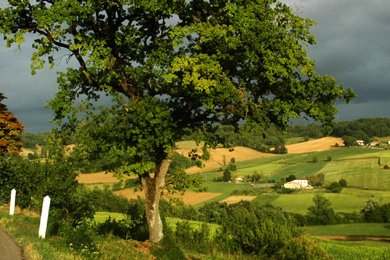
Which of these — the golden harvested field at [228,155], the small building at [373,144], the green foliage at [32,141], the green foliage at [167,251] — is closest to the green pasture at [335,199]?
the golden harvested field at [228,155]

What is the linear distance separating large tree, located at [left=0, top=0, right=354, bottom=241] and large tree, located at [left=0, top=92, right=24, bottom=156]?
105ft

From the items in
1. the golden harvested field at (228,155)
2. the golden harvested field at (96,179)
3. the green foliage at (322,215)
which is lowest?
the green foliage at (322,215)

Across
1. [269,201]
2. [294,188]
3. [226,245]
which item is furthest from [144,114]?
[294,188]

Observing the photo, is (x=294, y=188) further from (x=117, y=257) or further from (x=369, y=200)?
(x=117, y=257)

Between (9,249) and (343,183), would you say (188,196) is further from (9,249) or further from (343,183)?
(9,249)

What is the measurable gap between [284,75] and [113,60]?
7.53m

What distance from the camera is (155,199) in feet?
58.1

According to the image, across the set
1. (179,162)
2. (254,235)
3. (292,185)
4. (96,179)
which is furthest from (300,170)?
(254,235)

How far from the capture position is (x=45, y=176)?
26.2 metres

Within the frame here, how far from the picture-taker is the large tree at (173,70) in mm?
14797

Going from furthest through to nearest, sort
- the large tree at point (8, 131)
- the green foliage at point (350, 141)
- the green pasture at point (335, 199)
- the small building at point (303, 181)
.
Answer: the green foliage at point (350, 141)
the small building at point (303, 181)
the green pasture at point (335, 199)
the large tree at point (8, 131)

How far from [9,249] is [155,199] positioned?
7.86 m

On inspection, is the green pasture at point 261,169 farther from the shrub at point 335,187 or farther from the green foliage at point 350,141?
the green foliage at point 350,141

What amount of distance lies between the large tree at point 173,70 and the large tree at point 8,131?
31873mm
